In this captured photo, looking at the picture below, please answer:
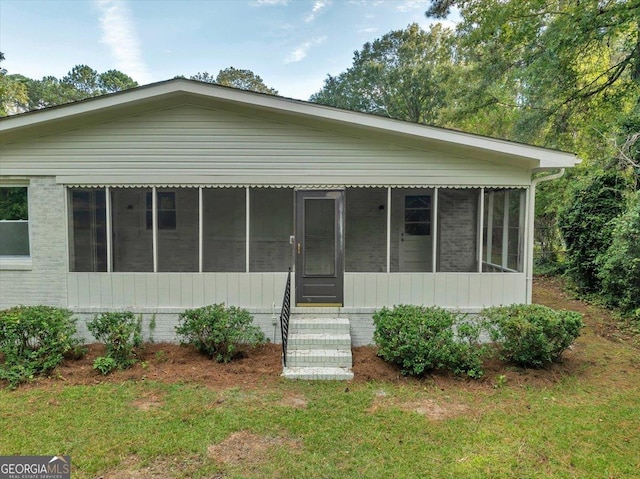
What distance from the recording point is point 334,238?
238 inches

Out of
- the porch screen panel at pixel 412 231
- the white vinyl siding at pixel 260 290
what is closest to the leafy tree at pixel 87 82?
the white vinyl siding at pixel 260 290

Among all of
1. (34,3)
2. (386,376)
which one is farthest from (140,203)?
(34,3)

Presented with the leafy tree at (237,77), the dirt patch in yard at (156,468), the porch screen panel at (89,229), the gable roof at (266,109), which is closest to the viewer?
the dirt patch in yard at (156,468)

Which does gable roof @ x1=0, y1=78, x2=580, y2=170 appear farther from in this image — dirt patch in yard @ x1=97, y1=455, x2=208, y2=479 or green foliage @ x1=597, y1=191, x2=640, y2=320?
dirt patch in yard @ x1=97, y1=455, x2=208, y2=479

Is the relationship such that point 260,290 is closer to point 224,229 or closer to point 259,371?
point 259,371

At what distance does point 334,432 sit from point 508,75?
40.4 ft

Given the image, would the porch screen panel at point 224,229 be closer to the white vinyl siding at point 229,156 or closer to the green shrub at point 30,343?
the white vinyl siding at point 229,156

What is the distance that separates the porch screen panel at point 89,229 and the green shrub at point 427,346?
18.5ft

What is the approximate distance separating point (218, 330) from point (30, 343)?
101 inches

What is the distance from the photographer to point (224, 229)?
8.12 meters

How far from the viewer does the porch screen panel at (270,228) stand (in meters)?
7.87

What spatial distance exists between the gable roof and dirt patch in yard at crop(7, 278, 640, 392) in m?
3.04

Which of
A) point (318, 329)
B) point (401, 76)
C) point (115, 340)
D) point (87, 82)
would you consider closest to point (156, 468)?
point (115, 340)

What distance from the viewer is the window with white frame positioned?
6016 mm
